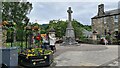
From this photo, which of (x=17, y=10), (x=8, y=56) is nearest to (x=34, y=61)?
(x=8, y=56)

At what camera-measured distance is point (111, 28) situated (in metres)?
47.8

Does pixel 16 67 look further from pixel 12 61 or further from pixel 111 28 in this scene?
pixel 111 28

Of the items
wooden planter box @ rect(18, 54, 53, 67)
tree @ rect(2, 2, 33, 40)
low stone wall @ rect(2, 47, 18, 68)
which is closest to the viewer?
low stone wall @ rect(2, 47, 18, 68)

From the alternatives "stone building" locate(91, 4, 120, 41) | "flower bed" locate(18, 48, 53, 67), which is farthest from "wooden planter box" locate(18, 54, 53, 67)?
"stone building" locate(91, 4, 120, 41)

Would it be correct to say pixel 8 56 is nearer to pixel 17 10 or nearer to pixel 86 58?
pixel 86 58

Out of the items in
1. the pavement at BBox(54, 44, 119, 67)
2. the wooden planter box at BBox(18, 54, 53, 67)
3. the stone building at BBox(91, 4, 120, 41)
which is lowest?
the pavement at BBox(54, 44, 119, 67)

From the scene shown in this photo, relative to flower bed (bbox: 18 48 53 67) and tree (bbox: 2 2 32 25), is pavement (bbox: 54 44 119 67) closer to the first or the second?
flower bed (bbox: 18 48 53 67)

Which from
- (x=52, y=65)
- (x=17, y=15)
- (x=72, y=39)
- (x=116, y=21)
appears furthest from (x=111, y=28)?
(x=52, y=65)

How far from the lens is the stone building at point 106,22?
46.1 m

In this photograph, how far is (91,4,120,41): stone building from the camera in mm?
46125

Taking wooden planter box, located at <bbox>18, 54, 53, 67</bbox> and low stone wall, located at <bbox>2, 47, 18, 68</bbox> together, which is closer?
low stone wall, located at <bbox>2, 47, 18, 68</bbox>

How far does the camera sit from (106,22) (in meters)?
48.9

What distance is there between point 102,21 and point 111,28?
349 centimetres

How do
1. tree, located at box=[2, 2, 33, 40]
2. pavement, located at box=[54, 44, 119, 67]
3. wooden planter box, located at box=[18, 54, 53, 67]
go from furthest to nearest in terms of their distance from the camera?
tree, located at box=[2, 2, 33, 40] → pavement, located at box=[54, 44, 119, 67] → wooden planter box, located at box=[18, 54, 53, 67]
